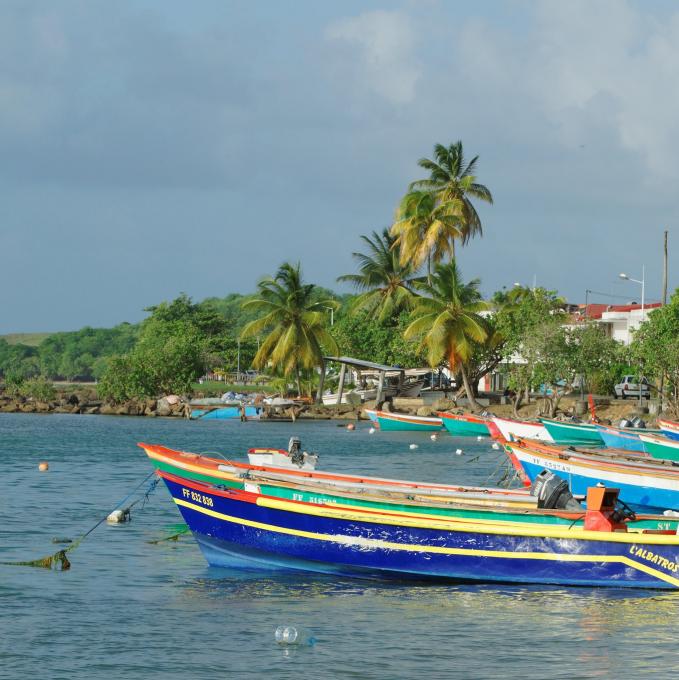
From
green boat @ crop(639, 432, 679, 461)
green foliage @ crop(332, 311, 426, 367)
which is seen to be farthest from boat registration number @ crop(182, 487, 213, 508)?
green foliage @ crop(332, 311, 426, 367)

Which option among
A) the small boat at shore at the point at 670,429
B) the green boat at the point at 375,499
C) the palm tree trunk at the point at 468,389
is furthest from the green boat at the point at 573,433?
the green boat at the point at 375,499

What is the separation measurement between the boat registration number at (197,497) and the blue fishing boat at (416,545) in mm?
17

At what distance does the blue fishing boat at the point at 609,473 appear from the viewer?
25.9 meters

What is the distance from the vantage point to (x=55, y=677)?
13.6 meters

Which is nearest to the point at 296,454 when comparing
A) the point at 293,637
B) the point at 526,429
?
the point at 293,637

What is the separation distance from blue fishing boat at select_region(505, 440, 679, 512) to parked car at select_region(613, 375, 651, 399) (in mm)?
45856

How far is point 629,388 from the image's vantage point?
73.1 m

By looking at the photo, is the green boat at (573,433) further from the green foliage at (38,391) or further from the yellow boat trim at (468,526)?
the green foliage at (38,391)

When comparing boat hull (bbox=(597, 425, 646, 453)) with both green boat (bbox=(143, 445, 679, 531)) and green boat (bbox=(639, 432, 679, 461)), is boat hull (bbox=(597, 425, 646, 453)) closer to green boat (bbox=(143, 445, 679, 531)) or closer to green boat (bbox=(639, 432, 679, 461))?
green boat (bbox=(639, 432, 679, 461))

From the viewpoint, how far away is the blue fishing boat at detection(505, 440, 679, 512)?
85.0ft

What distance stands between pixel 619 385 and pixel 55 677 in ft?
213

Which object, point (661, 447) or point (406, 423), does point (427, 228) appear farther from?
point (661, 447)

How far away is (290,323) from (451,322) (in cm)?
1560

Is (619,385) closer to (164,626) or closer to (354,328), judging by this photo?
(354,328)
